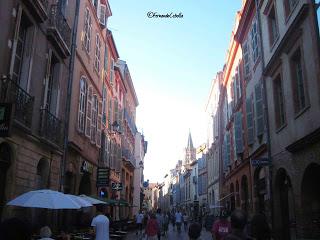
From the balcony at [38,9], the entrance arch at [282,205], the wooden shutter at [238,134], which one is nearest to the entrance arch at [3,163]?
the balcony at [38,9]

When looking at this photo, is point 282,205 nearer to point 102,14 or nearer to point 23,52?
point 23,52

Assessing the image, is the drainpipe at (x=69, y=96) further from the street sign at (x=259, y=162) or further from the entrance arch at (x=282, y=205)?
the entrance arch at (x=282, y=205)

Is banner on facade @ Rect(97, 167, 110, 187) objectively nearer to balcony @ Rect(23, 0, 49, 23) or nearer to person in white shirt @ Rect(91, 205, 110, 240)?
balcony @ Rect(23, 0, 49, 23)

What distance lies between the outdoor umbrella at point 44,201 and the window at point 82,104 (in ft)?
29.7

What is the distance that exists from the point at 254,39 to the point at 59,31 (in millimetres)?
10242

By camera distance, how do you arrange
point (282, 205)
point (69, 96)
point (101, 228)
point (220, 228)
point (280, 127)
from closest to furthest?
point (220, 228) < point (101, 228) < point (280, 127) < point (69, 96) < point (282, 205)

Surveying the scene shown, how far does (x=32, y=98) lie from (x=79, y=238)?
4.64 meters

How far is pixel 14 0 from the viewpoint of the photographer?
35.5 feet

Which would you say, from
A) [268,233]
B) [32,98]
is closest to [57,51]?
[32,98]

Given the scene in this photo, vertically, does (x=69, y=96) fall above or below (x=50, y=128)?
above

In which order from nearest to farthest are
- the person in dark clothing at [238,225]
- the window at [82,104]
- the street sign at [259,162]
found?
the person in dark clothing at [238,225]
the street sign at [259,162]
the window at [82,104]

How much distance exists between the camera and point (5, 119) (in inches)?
296

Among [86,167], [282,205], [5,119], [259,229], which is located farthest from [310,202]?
[86,167]

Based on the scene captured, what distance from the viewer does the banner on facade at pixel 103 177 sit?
22219mm
